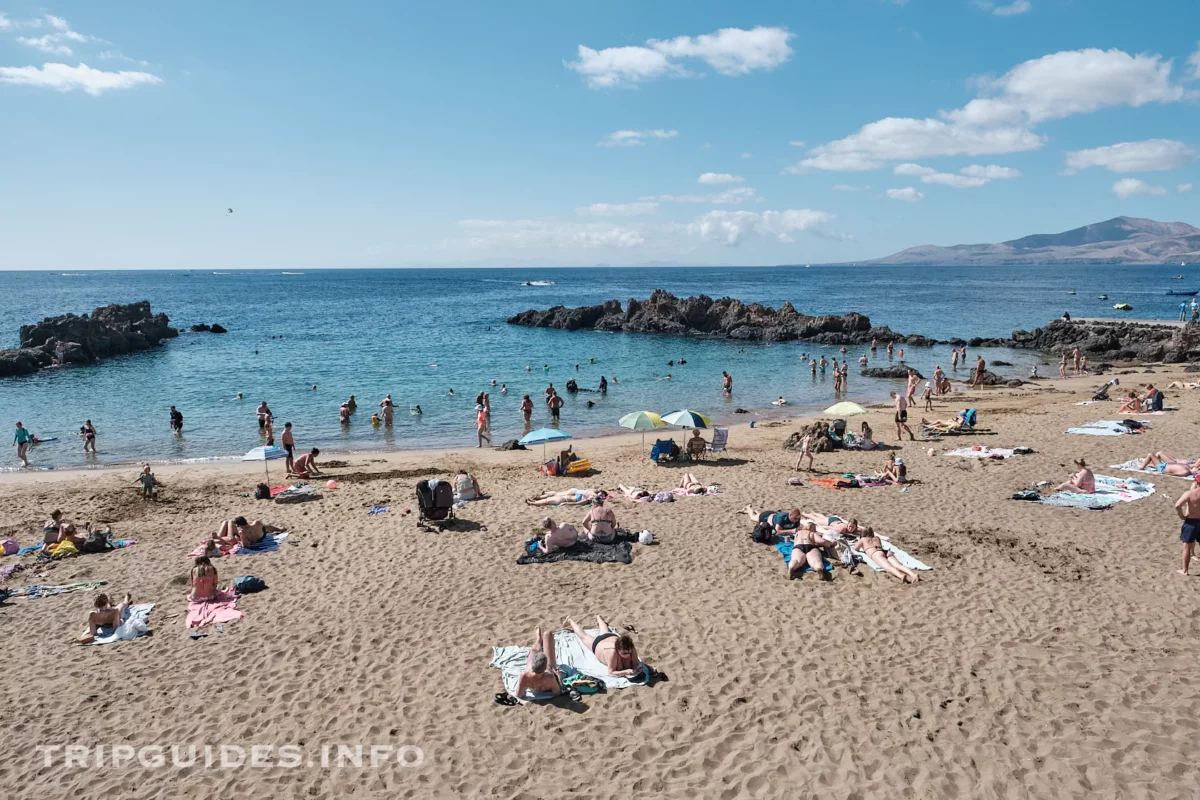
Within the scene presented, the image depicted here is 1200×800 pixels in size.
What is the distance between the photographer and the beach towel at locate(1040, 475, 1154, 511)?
41.5 feet

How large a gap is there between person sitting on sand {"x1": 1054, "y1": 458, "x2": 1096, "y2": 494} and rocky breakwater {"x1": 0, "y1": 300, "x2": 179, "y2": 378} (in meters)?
44.9

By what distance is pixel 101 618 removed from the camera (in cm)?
873

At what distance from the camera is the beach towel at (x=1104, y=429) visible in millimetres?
18250

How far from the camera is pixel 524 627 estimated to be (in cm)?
874

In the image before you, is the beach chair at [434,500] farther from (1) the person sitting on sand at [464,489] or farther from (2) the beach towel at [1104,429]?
(2) the beach towel at [1104,429]

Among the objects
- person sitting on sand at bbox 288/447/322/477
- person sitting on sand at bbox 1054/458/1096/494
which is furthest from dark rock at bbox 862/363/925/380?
person sitting on sand at bbox 288/447/322/477

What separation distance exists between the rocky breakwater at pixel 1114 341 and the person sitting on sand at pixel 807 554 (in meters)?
37.0

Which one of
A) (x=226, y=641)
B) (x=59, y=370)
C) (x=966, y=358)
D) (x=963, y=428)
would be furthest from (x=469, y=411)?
(x=966, y=358)

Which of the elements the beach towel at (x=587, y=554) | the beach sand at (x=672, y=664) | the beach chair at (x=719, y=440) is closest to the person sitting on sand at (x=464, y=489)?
the beach sand at (x=672, y=664)

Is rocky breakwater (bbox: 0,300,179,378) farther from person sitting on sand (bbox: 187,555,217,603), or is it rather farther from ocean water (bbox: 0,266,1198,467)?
person sitting on sand (bbox: 187,555,217,603)

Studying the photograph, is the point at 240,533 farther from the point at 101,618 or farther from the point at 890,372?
the point at 890,372

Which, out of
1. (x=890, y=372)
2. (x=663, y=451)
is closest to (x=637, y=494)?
(x=663, y=451)

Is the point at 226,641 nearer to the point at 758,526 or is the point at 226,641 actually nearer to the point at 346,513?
the point at 346,513

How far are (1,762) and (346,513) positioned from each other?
740 cm
